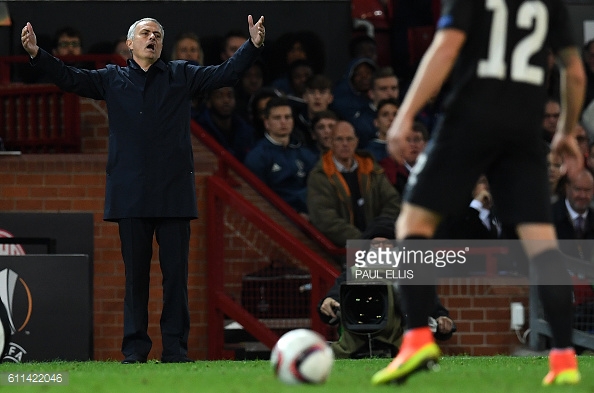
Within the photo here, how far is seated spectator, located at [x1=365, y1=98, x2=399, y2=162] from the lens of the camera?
11.8 m

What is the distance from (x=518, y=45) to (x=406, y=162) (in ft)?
20.4

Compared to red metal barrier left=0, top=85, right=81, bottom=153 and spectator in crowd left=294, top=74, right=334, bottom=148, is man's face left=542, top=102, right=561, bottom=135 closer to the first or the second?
spectator in crowd left=294, top=74, right=334, bottom=148

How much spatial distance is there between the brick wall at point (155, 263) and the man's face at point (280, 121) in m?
1.08

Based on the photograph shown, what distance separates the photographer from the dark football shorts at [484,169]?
17.8 ft

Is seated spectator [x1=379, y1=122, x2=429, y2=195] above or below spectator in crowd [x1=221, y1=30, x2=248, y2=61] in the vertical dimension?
below

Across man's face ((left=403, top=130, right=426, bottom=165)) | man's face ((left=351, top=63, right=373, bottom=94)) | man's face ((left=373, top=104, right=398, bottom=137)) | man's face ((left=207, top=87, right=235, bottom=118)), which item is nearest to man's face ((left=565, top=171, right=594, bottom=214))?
man's face ((left=403, top=130, right=426, bottom=165))

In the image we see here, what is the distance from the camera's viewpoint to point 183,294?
8.01m

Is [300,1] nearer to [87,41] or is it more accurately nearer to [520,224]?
[87,41]

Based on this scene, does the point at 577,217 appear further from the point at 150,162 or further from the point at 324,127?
the point at 150,162

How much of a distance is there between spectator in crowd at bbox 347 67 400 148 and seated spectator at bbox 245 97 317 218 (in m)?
1.16

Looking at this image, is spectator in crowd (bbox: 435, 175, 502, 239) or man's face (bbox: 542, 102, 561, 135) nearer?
spectator in crowd (bbox: 435, 175, 502, 239)

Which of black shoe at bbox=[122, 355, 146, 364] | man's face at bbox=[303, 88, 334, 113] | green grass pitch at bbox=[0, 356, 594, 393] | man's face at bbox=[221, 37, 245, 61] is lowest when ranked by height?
black shoe at bbox=[122, 355, 146, 364]

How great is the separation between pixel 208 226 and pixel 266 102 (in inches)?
80.0

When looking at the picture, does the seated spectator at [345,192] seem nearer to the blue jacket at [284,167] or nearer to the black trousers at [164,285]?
the blue jacket at [284,167]
